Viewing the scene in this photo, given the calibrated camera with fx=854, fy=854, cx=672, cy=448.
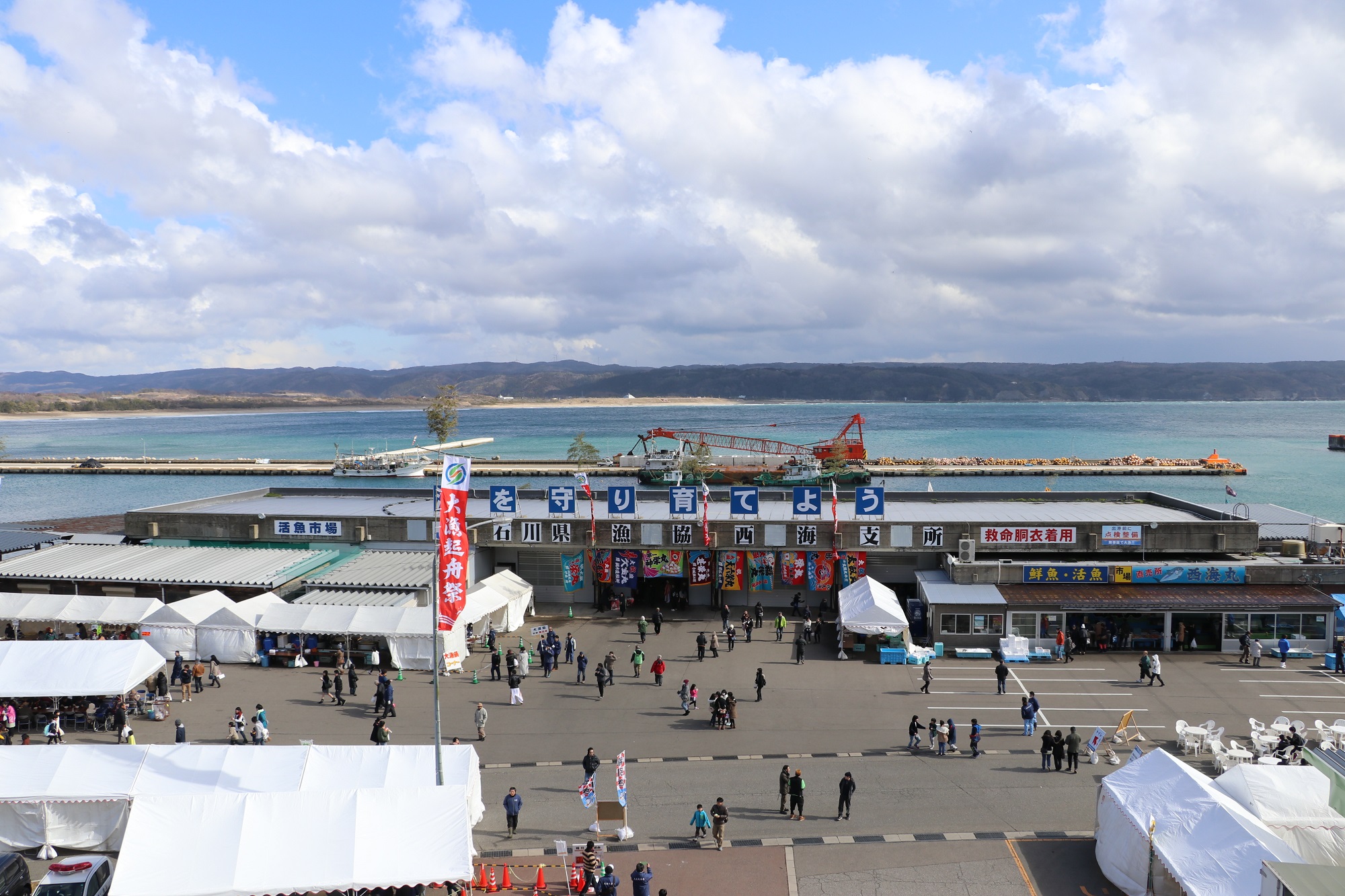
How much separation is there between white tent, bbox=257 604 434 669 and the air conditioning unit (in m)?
20.2

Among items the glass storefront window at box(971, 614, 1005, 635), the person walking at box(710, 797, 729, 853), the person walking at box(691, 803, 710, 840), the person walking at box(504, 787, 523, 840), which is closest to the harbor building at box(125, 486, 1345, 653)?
the glass storefront window at box(971, 614, 1005, 635)

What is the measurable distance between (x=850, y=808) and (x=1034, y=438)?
638 ft

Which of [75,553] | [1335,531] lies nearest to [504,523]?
[75,553]

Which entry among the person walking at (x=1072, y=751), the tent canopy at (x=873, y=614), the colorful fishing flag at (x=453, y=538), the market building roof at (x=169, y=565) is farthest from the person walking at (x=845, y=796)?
the market building roof at (x=169, y=565)

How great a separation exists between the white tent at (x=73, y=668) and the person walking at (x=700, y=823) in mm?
15822

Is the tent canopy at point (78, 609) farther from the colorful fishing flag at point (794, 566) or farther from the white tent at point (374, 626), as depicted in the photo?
the colorful fishing flag at point (794, 566)

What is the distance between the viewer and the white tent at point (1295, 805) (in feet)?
45.0

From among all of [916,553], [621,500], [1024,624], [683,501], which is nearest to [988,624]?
[1024,624]

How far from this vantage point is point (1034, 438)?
19575 cm

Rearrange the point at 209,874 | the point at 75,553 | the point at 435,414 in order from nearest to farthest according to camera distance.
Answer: the point at 209,874
the point at 75,553
the point at 435,414

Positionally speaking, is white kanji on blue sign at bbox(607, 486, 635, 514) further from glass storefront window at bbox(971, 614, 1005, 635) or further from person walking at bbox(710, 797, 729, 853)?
person walking at bbox(710, 797, 729, 853)

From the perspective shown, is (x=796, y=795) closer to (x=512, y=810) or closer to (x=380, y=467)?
(x=512, y=810)

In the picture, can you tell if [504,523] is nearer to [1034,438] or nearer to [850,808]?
[850,808]

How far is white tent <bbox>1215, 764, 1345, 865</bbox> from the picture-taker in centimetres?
1370
